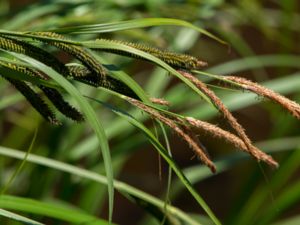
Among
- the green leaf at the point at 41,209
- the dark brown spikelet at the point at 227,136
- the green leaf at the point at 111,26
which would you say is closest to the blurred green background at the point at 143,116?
the green leaf at the point at 41,209

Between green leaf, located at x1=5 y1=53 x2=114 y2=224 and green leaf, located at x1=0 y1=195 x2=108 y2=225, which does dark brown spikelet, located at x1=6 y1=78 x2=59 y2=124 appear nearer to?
green leaf, located at x1=5 y1=53 x2=114 y2=224

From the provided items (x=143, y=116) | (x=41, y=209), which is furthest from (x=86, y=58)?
(x=143, y=116)

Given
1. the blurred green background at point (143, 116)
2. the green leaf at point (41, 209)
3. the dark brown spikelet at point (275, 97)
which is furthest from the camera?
the blurred green background at point (143, 116)

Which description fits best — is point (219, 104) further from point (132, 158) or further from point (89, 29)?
point (132, 158)

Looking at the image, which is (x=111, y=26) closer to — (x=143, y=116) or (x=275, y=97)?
(x=275, y=97)

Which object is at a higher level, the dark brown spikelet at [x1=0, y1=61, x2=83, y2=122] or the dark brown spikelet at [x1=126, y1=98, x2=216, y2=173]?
the dark brown spikelet at [x1=0, y1=61, x2=83, y2=122]

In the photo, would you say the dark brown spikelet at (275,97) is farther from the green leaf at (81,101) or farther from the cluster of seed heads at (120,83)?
the green leaf at (81,101)

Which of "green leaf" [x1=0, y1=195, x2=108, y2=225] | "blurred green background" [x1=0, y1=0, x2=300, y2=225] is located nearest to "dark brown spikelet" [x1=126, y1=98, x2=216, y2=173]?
"green leaf" [x1=0, y1=195, x2=108, y2=225]

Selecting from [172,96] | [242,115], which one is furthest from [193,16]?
[242,115]
